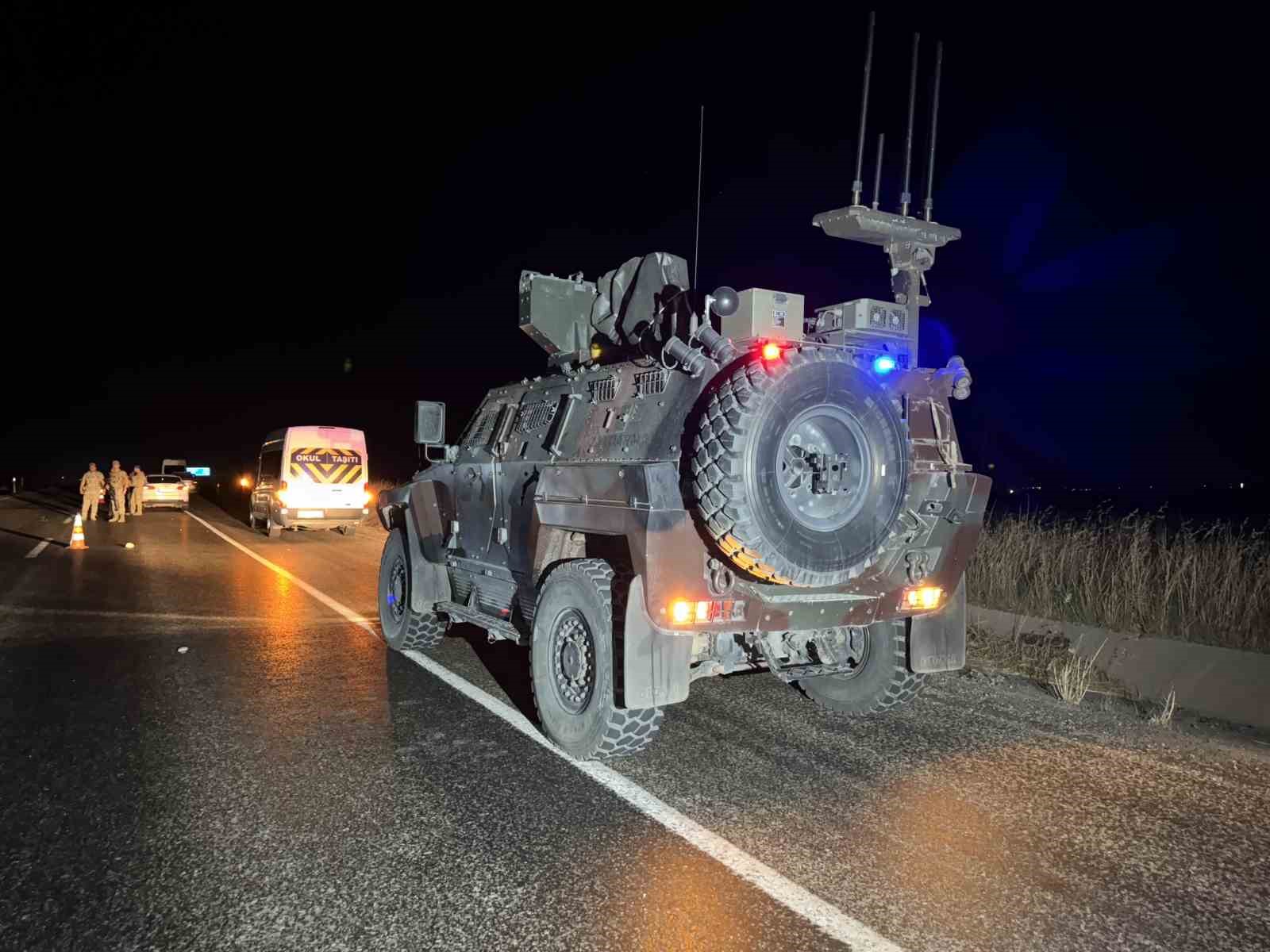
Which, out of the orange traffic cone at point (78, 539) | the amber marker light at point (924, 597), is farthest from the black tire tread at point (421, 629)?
the orange traffic cone at point (78, 539)

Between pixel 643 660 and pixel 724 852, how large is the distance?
1023 millimetres

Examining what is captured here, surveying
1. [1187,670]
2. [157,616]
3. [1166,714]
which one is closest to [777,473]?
[1166,714]

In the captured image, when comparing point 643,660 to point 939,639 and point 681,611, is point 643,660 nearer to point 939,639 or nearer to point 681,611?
point 681,611

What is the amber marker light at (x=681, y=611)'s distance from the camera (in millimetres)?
4297

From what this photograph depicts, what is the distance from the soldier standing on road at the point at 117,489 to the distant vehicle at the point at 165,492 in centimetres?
410

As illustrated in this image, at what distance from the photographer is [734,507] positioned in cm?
406

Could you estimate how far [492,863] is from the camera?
3504 millimetres

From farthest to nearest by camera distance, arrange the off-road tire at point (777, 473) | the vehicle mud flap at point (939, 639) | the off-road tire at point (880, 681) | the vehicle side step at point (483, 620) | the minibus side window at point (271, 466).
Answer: the minibus side window at point (271, 466) < the vehicle side step at point (483, 620) < the off-road tire at point (880, 681) < the vehicle mud flap at point (939, 639) < the off-road tire at point (777, 473)

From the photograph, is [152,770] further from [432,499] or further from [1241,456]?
[1241,456]

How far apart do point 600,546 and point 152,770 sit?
2.59m

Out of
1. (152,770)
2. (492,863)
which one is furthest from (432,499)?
(492,863)

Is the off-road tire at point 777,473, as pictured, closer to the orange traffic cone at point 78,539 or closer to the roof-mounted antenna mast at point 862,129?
the roof-mounted antenna mast at point 862,129

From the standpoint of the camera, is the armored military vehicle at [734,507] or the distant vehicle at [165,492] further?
the distant vehicle at [165,492]

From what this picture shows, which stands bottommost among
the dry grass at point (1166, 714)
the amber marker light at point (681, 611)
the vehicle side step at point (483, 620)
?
the dry grass at point (1166, 714)
